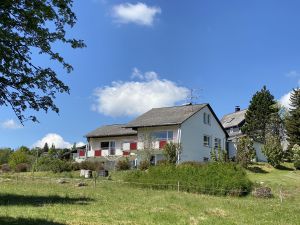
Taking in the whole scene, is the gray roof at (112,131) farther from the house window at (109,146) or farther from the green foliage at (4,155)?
the green foliage at (4,155)

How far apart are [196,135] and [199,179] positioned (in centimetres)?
2322

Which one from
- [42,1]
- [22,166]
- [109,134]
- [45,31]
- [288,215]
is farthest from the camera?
[109,134]

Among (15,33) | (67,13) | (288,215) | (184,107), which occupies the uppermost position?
(184,107)

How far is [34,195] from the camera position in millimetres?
27438

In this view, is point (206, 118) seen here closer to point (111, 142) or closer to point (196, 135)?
point (196, 135)

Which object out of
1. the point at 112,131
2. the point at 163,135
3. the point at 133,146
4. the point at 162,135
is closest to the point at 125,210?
the point at 163,135

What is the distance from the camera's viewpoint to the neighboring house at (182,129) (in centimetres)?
5591

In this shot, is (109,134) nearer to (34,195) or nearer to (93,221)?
(34,195)

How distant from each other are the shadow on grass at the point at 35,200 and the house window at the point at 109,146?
36639mm

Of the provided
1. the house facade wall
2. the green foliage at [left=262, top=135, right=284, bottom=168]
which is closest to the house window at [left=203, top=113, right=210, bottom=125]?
the house facade wall

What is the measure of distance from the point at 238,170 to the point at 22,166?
33.2 m

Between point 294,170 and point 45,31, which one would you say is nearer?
point 45,31

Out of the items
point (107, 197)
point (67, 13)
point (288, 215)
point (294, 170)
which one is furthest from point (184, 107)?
point (67, 13)

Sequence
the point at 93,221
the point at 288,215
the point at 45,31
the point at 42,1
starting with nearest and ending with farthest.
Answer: the point at 42,1, the point at 45,31, the point at 93,221, the point at 288,215
